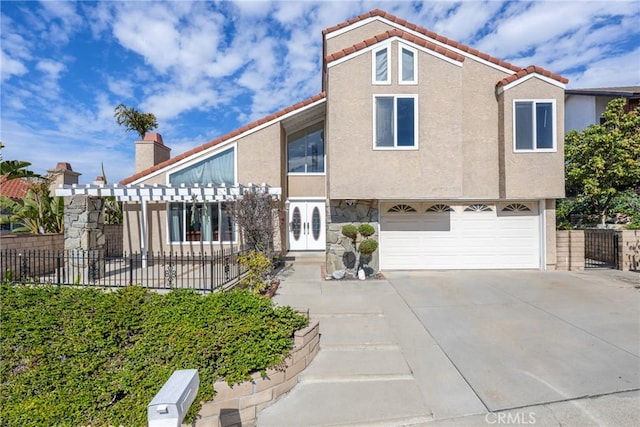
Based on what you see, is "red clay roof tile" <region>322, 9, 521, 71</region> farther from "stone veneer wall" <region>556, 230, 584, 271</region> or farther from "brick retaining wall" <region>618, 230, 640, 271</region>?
"brick retaining wall" <region>618, 230, 640, 271</region>

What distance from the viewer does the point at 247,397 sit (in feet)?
13.3

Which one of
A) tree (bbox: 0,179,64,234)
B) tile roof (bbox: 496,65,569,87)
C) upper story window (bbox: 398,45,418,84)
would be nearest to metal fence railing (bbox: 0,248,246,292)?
tree (bbox: 0,179,64,234)

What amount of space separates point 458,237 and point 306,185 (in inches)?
280

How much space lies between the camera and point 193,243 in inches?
515

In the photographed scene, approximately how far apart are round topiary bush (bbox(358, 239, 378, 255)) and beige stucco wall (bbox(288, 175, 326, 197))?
512 centimetres

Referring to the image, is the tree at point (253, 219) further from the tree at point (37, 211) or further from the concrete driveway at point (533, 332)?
the tree at point (37, 211)

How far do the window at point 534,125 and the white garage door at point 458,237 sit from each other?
2.35 meters

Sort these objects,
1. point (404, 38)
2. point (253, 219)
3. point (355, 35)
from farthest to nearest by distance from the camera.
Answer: point (355, 35), point (404, 38), point (253, 219)

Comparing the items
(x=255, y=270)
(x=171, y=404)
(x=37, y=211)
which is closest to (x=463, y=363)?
(x=171, y=404)

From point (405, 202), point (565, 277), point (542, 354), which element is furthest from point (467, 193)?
point (542, 354)

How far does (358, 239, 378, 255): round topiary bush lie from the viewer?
1055 centimetres

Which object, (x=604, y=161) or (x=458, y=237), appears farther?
(x=604, y=161)

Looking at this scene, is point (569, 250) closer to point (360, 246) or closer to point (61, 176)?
point (360, 246)

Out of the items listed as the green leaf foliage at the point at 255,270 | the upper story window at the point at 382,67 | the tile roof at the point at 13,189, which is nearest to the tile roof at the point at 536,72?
the upper story window at the point at 382,67
